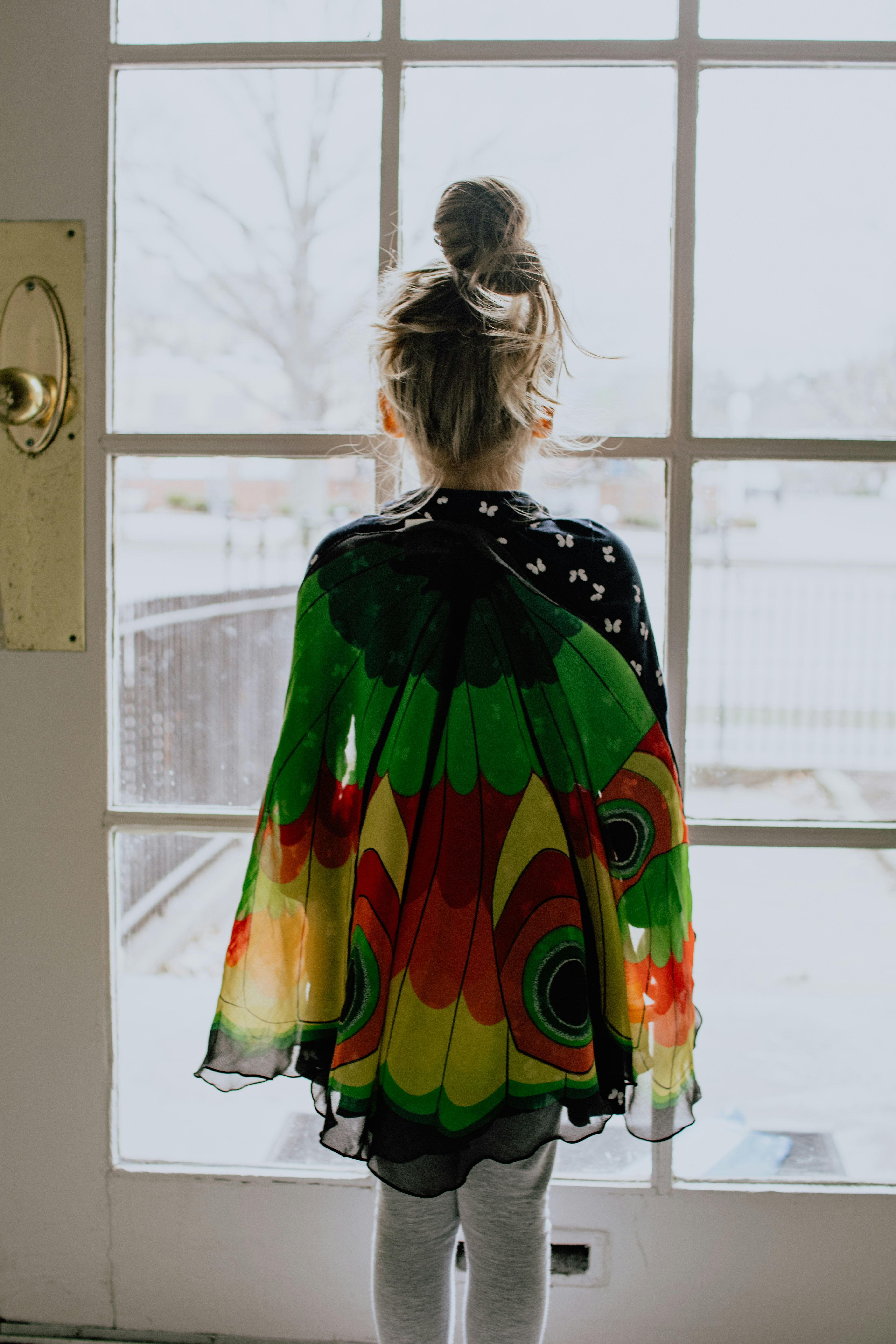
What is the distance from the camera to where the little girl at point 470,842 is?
73 centimetres

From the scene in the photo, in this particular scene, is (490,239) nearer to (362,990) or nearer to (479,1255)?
(362,990)

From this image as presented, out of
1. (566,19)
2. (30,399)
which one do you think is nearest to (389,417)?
(30,399)

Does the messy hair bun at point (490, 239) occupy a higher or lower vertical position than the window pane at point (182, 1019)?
higher

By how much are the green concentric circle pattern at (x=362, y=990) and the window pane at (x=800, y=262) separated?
0.68 m

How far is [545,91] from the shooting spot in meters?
0.97

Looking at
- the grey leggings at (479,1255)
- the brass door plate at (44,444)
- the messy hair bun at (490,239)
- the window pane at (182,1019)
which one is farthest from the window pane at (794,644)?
the brass door plate at (44,444)

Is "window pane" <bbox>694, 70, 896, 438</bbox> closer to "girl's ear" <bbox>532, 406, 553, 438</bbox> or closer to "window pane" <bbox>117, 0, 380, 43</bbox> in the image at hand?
"girl's ear" <bbox>532, 406, 553, 438</bbox>

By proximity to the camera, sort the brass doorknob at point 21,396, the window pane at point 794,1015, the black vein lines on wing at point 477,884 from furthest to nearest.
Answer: the window pane at point 794,1015
the brass doorknob at point 21,396
the black vein lines on wing at point 477,884

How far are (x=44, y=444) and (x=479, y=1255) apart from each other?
3.16 ft

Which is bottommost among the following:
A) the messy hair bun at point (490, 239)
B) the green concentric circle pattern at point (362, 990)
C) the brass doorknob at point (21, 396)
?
the green concentric circle pattern at point (362, 990)

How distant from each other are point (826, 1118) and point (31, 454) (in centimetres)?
125

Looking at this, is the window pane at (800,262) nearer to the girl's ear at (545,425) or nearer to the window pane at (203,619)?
the girl's ear at (545,425)

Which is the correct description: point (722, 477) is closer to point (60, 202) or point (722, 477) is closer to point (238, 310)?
point (238, 310)

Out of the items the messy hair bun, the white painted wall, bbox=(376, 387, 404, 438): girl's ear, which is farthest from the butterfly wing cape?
the white painted wall
